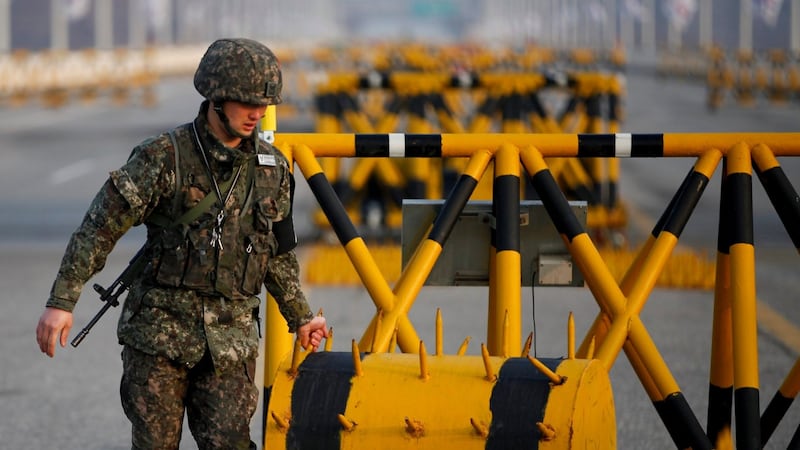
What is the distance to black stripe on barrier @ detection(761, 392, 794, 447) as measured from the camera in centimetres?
621

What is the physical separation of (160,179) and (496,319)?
1.54 meters

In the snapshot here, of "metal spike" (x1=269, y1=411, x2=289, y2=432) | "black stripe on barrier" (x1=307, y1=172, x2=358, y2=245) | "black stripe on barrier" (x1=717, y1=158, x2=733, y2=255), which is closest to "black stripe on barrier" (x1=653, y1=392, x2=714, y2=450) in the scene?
"black stripe on barrier" (x1=717, y1=158, x2=733, y2=255)

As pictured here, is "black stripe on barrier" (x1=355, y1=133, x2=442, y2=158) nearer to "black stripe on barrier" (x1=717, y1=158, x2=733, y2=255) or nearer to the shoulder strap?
"black stripe on barrier" (x1=717, y1=158, x2=733, y2=255)

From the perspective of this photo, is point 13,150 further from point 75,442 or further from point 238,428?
point 238,428

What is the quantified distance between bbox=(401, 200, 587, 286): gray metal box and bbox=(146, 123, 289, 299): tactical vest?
1.21m

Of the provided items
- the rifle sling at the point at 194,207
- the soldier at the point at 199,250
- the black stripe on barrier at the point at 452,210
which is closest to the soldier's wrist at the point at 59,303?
the soldier at the point at 199,250

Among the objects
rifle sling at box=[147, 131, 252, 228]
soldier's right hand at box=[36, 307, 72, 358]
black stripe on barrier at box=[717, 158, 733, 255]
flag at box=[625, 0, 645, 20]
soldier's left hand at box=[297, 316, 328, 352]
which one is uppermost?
flag at box=[625, 0, 645, 20]

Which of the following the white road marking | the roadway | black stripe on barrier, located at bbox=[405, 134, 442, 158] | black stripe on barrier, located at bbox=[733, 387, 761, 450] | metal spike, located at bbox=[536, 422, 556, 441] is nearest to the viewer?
metal spike, located at bbox=[536, 422, 556, 441]

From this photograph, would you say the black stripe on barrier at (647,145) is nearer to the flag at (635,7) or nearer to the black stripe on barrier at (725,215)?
the black stripe on barrier at (725,215)

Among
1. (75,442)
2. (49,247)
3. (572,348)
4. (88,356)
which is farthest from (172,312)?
(49,247)

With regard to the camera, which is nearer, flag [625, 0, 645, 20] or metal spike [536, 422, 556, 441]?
metal spike [536, 422, 556, 441]

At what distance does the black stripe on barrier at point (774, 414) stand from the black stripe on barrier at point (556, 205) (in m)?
0.96

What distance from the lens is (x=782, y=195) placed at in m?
6.00

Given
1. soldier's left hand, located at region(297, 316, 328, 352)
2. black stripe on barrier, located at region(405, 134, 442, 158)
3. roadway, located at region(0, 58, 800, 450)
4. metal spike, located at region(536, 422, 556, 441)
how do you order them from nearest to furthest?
metal spike, located at region(536, 422, 556, 441)
soldier's left hand, located at region(297, 316, 328, 352)
black stripe on barrier, located at region(405, 134, 442, 158)
roadway, located at region(0, 58, 800, 450)
